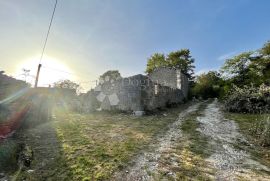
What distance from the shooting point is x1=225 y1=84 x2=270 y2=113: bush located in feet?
40.8

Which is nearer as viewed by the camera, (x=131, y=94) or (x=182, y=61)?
(x=131, y=94)

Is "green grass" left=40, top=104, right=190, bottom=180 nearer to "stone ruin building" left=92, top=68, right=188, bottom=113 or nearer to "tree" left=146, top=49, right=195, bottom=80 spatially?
"stone ruin building" left=92, top=68, right=188, bottom=113

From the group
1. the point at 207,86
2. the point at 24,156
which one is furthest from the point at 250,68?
the point at 24,156

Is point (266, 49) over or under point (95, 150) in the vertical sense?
over

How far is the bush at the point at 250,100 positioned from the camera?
12.4m

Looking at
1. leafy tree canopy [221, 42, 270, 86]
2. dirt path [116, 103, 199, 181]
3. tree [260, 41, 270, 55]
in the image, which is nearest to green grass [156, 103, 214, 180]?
dirt path [116, 103, 199, 181]

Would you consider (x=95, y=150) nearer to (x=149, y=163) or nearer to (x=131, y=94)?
(x=149, y=163)

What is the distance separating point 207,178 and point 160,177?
2.89ft

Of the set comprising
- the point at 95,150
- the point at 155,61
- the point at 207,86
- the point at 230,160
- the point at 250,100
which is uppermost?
the point at 155,61

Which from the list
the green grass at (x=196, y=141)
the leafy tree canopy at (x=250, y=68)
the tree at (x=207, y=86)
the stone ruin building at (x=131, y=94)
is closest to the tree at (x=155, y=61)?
the tree at (x=207, y=86)

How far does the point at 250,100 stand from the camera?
13031 millimetres

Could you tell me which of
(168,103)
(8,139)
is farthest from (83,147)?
(168,103)

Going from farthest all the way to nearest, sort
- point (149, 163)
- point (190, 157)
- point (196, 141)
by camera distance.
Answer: point (196, 141) → point (190, 157) → point (149, 163)

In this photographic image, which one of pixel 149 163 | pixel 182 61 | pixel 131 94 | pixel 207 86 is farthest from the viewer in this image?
pixel 182 61
